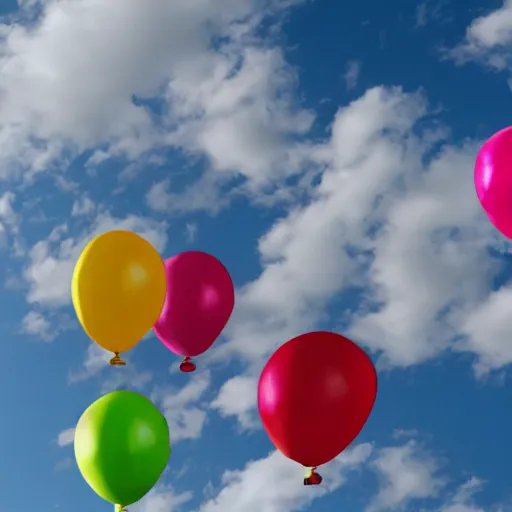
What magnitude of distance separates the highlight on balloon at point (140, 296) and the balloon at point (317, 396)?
1640 millimetres

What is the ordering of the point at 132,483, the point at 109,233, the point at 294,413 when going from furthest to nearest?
1. the point at 109,233
2. the point at 132,483
3. the point at 294,413

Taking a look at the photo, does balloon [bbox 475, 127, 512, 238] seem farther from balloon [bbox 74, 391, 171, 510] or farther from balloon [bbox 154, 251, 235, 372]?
balloon [bbox 74, 391, 171, 510]

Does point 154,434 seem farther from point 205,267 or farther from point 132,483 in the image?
point 205,267

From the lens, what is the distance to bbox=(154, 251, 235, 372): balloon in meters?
8.88

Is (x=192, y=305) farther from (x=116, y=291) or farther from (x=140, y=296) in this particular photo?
(x=116, y=291)

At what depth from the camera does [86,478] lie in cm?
801

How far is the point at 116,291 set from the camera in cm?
813

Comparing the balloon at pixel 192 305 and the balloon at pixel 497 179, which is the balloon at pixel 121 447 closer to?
the balloon at pixel 192 305

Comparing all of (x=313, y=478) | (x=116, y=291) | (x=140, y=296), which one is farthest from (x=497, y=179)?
(x=116, y=291)

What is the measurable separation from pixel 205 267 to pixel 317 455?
262cm

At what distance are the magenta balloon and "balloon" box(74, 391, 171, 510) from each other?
3.23ft

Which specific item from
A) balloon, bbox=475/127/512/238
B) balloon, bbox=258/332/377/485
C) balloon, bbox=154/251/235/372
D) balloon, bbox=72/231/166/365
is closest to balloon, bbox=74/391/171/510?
balloon, bbox=72/231/166/365

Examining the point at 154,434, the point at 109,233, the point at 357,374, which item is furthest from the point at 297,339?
the point at 109,233

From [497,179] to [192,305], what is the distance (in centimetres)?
318
